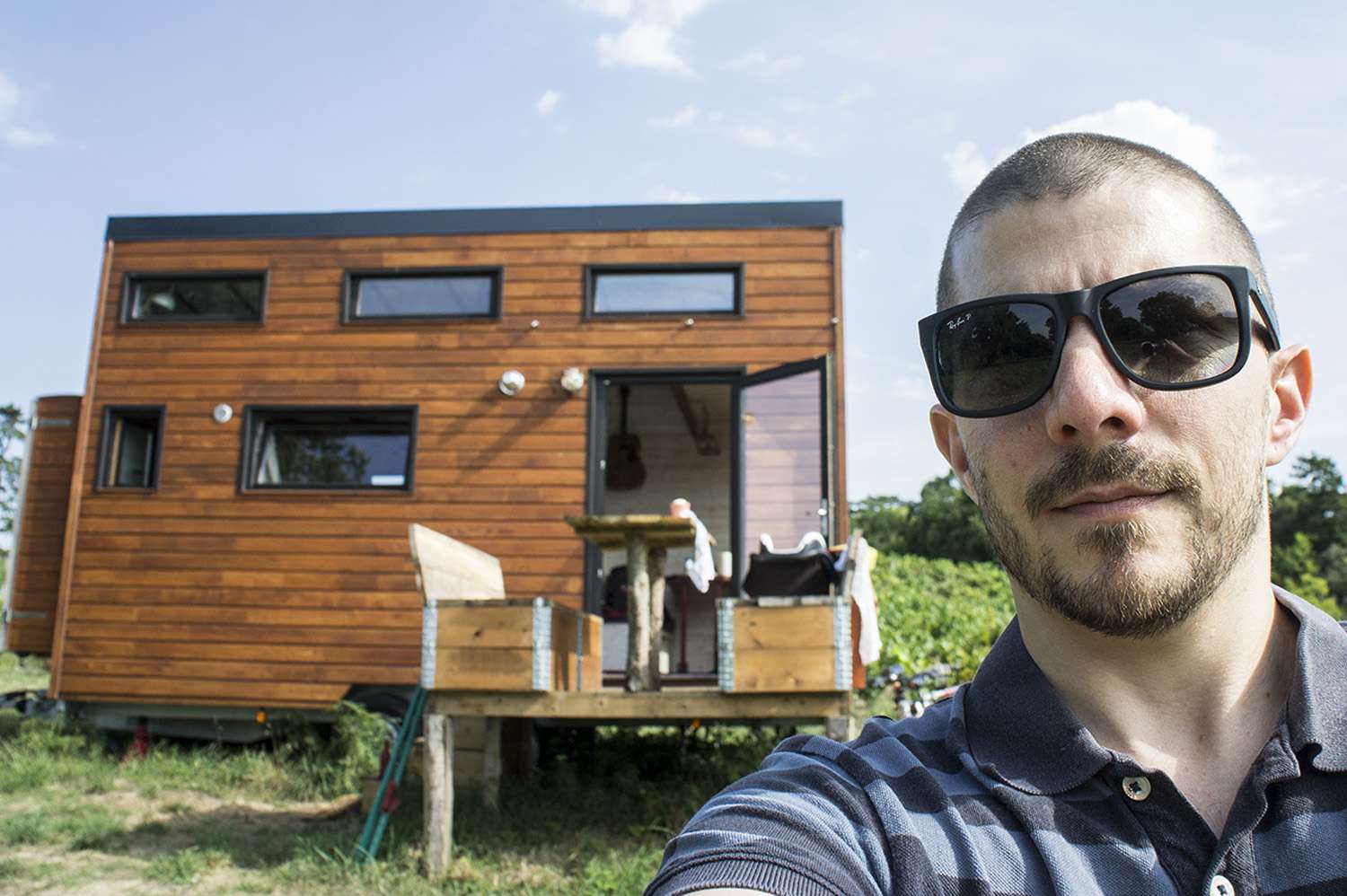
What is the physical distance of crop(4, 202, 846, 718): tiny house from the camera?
8891 millimetres

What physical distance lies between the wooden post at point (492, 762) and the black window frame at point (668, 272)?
355 centimetres

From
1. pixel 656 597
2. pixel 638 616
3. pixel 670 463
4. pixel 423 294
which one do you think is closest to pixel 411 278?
pixel 423 294

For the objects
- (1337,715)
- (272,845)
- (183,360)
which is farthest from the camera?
(183,360)

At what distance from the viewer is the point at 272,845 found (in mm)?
6289

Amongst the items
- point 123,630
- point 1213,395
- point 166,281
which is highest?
point 166,281

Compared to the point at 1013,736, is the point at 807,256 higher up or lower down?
higher up

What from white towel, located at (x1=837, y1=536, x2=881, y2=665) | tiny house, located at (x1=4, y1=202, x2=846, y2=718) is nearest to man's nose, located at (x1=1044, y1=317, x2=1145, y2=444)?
white towel, located at (x1=837, y1=536, x2=881, y2=665)

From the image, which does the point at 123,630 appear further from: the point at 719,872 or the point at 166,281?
the point at 719,872

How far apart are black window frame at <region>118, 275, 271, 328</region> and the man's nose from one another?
9444mm

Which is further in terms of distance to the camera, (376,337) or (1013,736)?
(376,337)

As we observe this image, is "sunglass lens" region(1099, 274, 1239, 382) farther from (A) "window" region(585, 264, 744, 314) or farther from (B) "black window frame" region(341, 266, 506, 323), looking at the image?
(B) "black window frame" region(341, 266, 506, 323)

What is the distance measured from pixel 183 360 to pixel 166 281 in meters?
0.84

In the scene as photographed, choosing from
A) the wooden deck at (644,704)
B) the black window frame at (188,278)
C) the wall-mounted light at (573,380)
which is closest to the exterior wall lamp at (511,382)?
the wall-mounted light at (573,380)

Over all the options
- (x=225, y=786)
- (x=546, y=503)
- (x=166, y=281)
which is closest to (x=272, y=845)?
(x=225, y=786)
